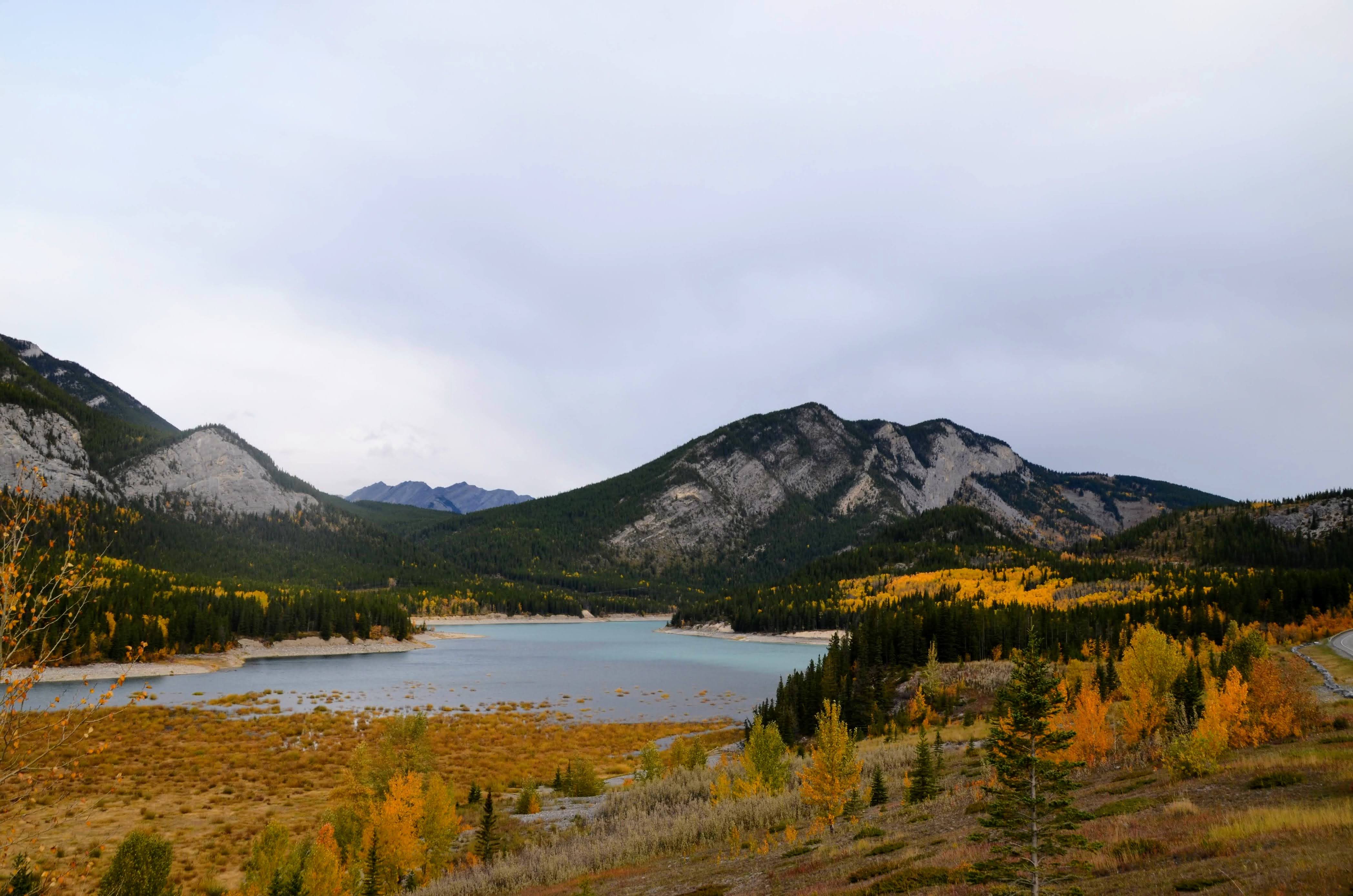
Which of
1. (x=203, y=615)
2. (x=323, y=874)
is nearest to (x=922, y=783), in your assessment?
(x=323, y=874)

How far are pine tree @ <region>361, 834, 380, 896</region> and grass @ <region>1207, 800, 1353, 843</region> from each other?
79.7 ft

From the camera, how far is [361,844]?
1025 inches

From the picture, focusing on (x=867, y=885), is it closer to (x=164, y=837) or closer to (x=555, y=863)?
(x=555, y=863)

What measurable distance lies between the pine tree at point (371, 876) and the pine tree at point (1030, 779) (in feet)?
65.8

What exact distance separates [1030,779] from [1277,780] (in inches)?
527

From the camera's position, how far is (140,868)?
70.9 feet

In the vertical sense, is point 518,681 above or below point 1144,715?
below

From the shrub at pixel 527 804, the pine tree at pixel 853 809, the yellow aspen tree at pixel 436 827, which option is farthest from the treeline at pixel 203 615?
the pine tree at pixel 853 809

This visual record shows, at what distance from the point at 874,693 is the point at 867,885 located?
56.6m

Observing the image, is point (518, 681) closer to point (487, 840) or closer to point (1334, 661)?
point (487, 840)

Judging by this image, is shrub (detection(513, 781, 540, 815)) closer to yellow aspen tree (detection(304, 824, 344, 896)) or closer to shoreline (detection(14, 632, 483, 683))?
yellow aspen tree (detection(304, 824, 344, 896))

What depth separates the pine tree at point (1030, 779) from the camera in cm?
1201

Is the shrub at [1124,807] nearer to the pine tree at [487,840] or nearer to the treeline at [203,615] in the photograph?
the pine tree at [487,840]

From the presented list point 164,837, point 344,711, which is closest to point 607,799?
point 164,837
